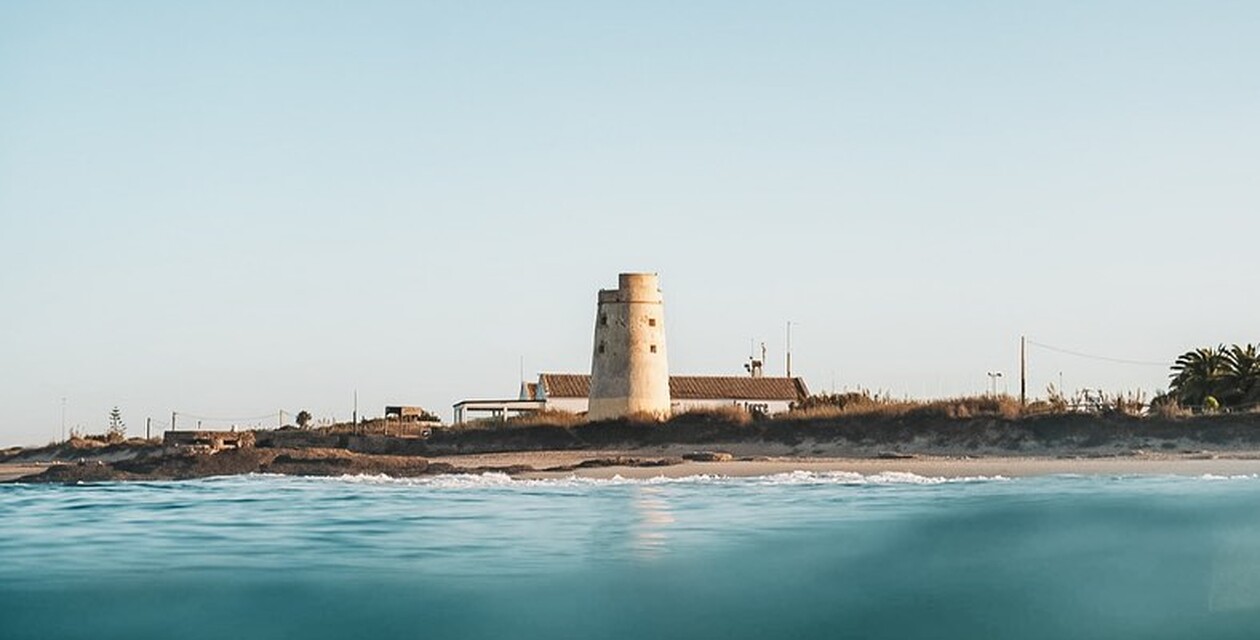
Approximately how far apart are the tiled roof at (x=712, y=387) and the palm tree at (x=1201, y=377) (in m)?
13.6

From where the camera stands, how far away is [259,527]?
1778cm

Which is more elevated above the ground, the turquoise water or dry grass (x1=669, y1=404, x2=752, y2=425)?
dry grass (x1=669, y1=404, x2=752, y2=425)

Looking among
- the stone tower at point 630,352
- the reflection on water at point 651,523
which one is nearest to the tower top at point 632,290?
the stone tower at point 630,352

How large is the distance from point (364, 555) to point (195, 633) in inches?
96.9

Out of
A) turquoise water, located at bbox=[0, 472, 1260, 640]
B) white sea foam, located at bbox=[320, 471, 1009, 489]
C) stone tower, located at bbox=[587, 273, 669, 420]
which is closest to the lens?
turquoise water, located at bbox=[0, 472, 1260, 640]

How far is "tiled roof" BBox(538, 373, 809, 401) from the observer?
6091 cm

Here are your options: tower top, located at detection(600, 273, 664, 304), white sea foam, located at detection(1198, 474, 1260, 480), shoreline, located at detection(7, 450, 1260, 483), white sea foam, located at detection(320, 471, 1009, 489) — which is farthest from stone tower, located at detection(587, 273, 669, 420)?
white sea foam, located at detection(1198, 474, 1260, 480)

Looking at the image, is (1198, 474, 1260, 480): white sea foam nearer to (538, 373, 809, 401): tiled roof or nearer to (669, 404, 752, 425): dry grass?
(669, 404, 752, 425): dry grass

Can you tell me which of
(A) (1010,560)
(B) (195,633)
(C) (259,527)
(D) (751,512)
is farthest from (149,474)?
(A) (1010,560)

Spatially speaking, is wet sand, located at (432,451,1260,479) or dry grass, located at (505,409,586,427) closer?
wet sand, located at (432,451,1260,479)

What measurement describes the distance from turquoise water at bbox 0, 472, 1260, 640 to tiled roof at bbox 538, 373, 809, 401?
4057cm

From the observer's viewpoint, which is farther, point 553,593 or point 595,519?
point 595,519

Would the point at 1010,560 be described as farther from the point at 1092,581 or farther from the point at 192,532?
the point at 192,532

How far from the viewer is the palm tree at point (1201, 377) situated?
55344mm
